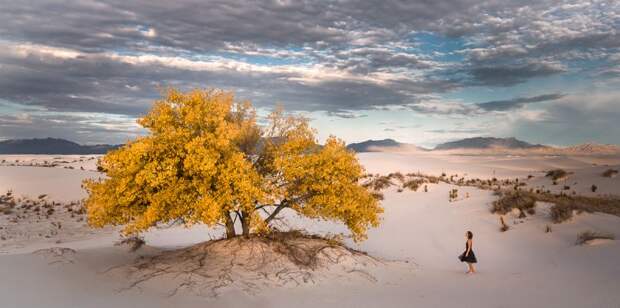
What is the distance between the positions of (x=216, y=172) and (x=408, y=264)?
327 inches

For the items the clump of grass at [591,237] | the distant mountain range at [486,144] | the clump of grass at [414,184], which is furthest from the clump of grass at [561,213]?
the distant mountain range at [486,144]

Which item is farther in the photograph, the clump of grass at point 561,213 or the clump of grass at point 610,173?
the clump of grass at point 610,173

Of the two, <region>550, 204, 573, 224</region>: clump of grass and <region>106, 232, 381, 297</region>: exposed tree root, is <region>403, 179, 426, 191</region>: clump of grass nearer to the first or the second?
<region>550, 204, 573, 224</region>: clump of grass

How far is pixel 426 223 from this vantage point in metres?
25.4

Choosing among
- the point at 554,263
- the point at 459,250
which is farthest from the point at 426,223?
the point at 554,263

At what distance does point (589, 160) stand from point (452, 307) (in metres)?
65.8

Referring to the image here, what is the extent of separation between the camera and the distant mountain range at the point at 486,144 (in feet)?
569

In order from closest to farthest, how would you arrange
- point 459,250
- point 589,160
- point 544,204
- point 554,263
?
point 554,263
point 459,250
point 544,204
point 589,160

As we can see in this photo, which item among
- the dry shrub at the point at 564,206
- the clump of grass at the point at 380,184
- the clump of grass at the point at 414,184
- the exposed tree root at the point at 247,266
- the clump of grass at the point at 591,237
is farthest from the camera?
the clump of grass at the point at 380,184

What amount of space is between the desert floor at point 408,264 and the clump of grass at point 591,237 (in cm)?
26

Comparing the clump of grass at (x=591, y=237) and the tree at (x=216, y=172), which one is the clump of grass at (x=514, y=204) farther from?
the tree at (x=216, y=172)

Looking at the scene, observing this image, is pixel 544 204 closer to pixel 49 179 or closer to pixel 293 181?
pixel 293 181

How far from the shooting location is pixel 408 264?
18.5 metres

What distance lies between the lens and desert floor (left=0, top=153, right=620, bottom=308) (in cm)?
1337
